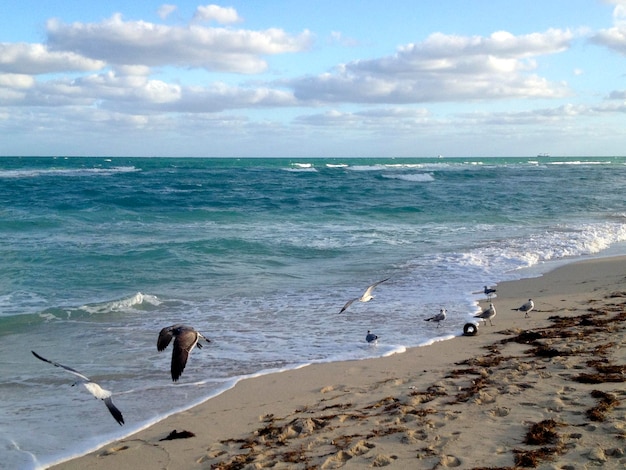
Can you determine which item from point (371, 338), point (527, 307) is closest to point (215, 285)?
point (371, 338)

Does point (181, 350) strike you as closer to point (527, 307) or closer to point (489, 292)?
point (527, 307)

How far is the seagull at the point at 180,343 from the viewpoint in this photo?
511 cm

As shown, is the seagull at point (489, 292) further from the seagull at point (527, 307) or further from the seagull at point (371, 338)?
the seagull at point (371, 338)

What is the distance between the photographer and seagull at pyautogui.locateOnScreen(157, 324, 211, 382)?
511cm

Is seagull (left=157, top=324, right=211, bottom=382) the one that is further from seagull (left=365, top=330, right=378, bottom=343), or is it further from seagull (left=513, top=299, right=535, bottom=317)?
seagull (left=513, top=299, right=535, bottom=317)

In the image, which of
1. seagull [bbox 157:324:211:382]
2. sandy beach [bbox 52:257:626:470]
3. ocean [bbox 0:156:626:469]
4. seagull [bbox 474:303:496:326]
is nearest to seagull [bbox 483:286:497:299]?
ocean [bbox 0:156:626:469]

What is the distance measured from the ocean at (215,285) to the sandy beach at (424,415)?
47cm

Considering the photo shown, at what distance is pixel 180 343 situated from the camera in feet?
18.2

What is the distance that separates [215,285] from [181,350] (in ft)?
21.3

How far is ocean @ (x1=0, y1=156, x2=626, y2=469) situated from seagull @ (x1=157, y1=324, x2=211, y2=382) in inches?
24.5

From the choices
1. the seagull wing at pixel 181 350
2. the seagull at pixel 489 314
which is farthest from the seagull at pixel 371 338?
the seagull wing at pixel 181 350

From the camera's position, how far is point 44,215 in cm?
2264

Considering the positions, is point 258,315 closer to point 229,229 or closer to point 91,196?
point 229,229

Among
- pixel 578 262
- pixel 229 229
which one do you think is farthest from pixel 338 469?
pixel 229 229
